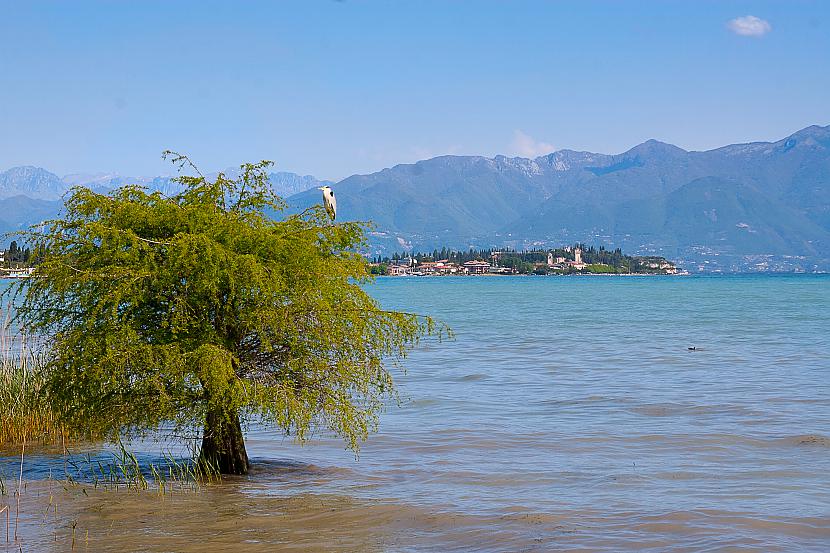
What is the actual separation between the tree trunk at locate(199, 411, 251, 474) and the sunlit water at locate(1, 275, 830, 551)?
0.37m

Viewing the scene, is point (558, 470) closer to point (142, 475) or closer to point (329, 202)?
point (329, 202)

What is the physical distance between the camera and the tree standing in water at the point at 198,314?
13.7 m

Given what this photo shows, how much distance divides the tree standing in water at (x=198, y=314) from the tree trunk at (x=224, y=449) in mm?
130

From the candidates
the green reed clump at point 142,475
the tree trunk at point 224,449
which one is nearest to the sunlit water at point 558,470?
the tree trunk at point 224,449

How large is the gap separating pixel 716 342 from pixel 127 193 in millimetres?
37704

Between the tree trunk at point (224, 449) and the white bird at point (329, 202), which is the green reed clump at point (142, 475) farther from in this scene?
the white bird at point (329, 202)

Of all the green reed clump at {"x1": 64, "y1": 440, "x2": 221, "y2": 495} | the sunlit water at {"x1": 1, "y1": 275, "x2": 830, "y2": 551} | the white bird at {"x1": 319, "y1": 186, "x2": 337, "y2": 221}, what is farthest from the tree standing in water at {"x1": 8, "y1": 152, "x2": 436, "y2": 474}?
the sunlit water at {"x1": 1, "y1": 275, "x2": 830, "y2": 551}

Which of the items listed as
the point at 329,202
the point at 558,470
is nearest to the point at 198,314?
the point at 329,202

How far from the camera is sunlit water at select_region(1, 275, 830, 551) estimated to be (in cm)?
1291

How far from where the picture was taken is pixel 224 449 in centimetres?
1578

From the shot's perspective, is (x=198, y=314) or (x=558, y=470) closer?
(x=198, y=314)

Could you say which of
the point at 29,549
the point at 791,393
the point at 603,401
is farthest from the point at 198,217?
the point at 791,393

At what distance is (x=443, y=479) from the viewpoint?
16.7 m

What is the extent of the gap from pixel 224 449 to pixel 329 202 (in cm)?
440
